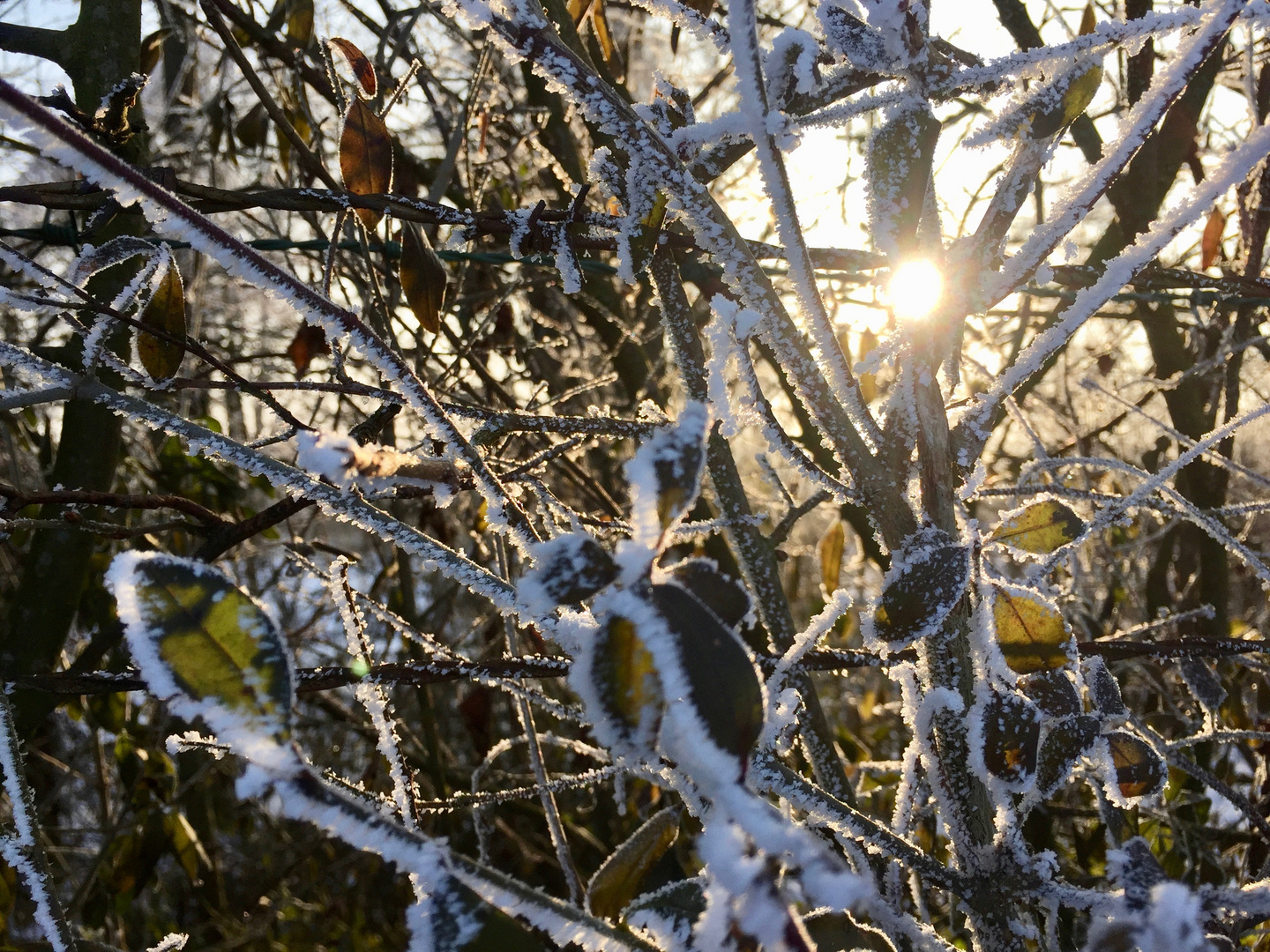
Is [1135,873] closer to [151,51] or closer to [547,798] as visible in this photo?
[547,798]

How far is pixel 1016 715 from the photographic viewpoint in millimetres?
479

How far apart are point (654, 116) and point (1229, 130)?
2.36 m

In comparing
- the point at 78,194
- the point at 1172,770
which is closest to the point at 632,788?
the point at 1172,770

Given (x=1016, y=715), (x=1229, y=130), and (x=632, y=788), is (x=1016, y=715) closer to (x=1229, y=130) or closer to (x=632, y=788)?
(x=632, y=788)

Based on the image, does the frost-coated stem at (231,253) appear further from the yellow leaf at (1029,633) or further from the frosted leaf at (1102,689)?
the frosted leaf at (1102,689)

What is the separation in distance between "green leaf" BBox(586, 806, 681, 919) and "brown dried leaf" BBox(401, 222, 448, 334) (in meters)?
0.56

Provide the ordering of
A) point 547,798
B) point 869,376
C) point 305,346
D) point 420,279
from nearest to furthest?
1. point 547,798
2. point 420,279
3. point 869,376
4. point 305,346

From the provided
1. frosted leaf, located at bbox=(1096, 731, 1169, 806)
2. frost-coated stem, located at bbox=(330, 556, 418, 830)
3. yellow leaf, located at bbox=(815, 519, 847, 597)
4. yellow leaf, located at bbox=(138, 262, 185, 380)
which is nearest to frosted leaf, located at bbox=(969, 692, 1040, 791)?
frosted leaf, located at bbox=(1096, 731, 1169, 806)

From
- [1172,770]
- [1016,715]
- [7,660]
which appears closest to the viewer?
[1016,715]

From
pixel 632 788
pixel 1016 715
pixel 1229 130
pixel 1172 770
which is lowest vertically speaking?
pixel 632 788

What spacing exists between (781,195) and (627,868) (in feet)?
1.66

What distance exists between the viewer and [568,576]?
314 mm

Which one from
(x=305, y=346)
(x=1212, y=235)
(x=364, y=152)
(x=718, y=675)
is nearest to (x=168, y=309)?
(x=364, y=152)

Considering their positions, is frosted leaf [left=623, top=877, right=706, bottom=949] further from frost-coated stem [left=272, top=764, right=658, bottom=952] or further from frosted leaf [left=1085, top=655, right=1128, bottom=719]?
frosted leaf [left=1085, top=655, right=1128, bottom=719]
